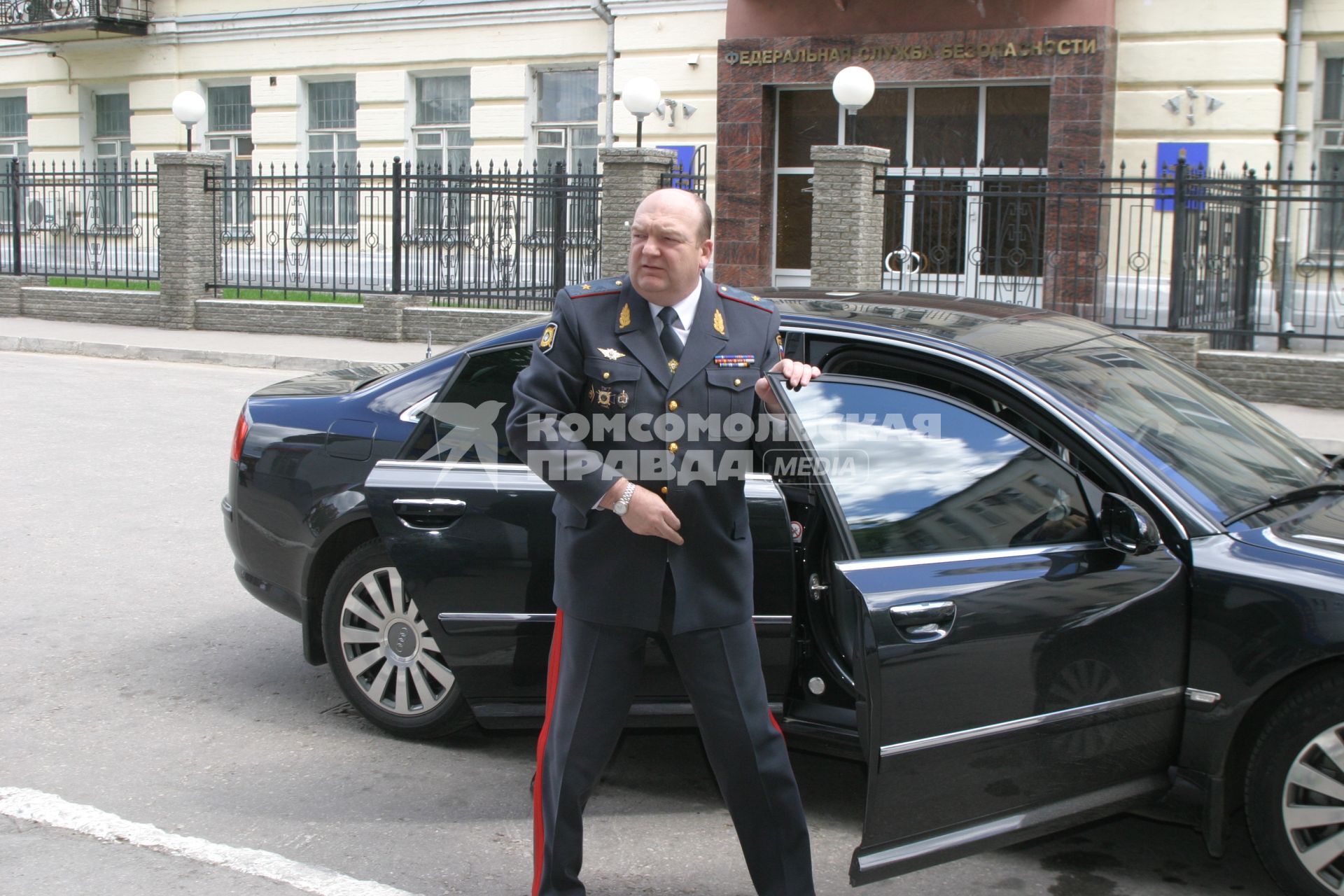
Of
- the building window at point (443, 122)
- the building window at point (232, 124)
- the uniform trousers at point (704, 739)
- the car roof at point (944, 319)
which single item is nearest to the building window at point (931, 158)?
the building window at point (443, 122)

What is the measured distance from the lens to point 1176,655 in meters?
3.34

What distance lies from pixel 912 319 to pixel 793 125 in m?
16.1

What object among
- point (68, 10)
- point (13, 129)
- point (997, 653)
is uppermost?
point (68, 10)

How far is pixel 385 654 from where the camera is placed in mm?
4551

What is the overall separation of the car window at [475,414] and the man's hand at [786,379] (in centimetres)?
135

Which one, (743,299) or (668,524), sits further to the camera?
(743,299)

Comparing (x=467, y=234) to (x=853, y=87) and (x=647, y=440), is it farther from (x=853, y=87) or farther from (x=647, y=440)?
(x=647, y=440)

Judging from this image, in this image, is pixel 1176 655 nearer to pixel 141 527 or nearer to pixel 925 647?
pixel 925 647

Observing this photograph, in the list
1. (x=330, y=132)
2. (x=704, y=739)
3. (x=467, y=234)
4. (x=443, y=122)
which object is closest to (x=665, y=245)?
(x=704, y=739)

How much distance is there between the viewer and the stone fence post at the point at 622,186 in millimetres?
16609

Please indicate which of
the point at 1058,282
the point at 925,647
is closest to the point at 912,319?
the point at 925,647

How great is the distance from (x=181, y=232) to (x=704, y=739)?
60.3ft

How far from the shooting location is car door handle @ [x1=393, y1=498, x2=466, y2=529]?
420 cm

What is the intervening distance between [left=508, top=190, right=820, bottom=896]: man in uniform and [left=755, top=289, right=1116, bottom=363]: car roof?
83 cm
